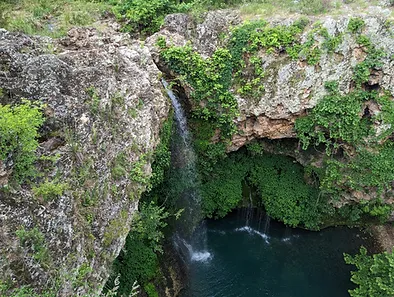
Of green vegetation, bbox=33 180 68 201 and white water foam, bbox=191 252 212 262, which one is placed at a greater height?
green vegetation, bbox=33 180 68 201

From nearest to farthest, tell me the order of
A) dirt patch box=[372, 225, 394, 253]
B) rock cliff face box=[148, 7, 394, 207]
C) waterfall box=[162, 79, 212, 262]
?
rock cliff face box=[148, 7, 394, 207] < waterfall box=[162, 79, 212, 262] < dirt patch box=[372, 225, 394, 253]

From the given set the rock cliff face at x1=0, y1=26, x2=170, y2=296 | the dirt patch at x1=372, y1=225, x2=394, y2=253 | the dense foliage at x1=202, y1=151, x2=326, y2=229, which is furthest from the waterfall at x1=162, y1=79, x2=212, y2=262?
the dirt patch at x1=372, y1=225, x2=394, y2=253

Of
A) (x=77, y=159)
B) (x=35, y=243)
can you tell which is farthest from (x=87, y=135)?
(x=35, y=243)

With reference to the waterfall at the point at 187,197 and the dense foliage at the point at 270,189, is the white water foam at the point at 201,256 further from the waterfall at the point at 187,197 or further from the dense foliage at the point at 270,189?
the dense foliage at the point at 270,189

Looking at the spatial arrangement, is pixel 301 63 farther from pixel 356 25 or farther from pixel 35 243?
pixel 35 243

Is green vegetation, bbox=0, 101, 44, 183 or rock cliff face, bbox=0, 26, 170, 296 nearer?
rock cliff face, bbox=0, 26, 170, 296

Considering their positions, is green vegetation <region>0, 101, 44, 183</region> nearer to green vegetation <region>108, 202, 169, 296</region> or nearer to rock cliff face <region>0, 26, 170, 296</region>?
rock cliff face <region>0, 26, 170, 296</region>

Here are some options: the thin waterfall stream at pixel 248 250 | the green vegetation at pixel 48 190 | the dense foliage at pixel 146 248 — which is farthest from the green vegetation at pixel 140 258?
the green vegetation at pixel 48 190
